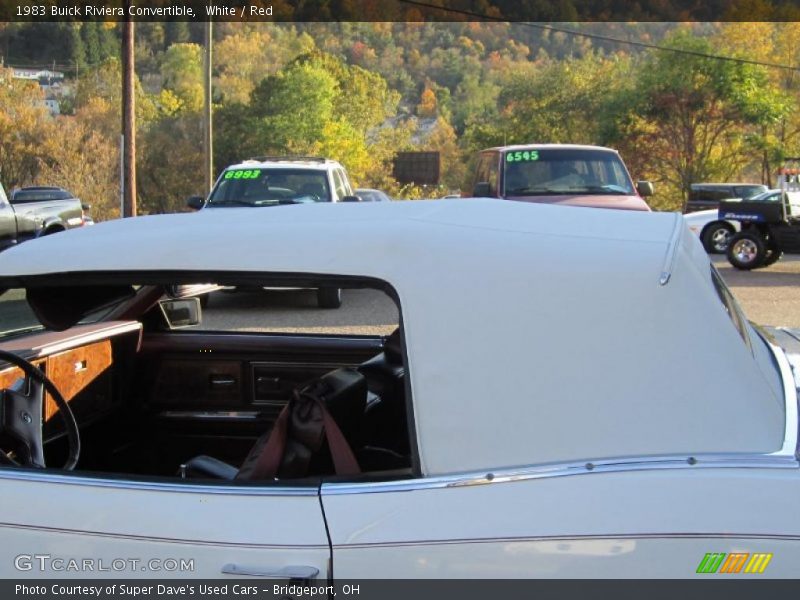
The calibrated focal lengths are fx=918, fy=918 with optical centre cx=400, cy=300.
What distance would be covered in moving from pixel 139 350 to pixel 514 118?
1840 inches

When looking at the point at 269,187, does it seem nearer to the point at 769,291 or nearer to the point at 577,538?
the point at 769,291

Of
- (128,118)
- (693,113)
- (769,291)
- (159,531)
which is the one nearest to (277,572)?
(159,531)

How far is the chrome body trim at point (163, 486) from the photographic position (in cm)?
206

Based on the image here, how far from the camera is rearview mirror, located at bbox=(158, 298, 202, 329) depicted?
403cm

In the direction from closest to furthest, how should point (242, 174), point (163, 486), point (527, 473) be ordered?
1. point (527, 473)
2. point (163, 486)
3. point (242, 174)

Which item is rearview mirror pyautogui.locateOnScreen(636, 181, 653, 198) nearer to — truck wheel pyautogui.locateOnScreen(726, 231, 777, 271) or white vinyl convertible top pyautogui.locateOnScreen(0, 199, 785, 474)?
truck wheel pyautogui.locateOnScreen(726, 231, 777, 271)

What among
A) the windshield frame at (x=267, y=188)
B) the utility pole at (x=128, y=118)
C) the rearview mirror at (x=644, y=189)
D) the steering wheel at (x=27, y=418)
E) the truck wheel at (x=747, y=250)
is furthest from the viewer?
the utility pole at (x=128, y=118)

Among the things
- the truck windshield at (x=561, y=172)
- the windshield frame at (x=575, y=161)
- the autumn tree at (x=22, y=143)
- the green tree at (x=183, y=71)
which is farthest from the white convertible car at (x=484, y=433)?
the green tree at (x=183, y=71)

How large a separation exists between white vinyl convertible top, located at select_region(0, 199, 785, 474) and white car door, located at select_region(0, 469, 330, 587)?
32 centimetres

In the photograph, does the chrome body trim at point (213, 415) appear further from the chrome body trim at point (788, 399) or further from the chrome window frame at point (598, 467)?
the chrome body trim at point (788, 399)

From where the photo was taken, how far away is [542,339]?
80.4 inches

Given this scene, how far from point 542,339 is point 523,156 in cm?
1074

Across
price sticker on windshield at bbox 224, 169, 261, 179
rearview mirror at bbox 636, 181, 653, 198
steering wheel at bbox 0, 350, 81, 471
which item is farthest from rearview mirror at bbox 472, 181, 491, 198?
steering wheel at bbox 0, 350, 81, 471
